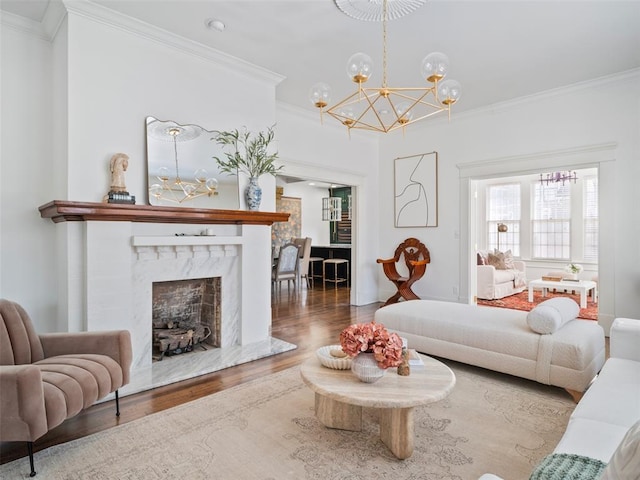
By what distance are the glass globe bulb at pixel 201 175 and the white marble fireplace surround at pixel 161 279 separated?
1.50 ft

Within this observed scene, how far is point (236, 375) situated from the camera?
10.5ft

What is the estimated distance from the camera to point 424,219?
20.1 feet

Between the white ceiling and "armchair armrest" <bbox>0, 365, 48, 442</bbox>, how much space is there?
281 cm

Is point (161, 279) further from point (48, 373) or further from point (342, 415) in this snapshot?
point (342, 415)

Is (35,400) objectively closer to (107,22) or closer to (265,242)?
(265,242)

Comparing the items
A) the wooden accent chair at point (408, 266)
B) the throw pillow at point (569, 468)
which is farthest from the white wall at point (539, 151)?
the throw pillow at point (569, 468)

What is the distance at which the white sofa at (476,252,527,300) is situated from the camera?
6633 mm

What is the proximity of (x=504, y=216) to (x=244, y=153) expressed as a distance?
735cm

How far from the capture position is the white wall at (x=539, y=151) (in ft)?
14.0

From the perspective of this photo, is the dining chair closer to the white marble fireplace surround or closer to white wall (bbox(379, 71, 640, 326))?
white wall (bbox(379, 71, 640, 326))

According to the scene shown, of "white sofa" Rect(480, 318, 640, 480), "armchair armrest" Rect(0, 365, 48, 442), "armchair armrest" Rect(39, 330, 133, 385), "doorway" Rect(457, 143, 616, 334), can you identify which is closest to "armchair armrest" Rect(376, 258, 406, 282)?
"doorway" Rect(457, 143, 616, 334)

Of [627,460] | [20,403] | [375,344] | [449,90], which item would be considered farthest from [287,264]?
[627,460]

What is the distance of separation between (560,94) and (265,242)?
4.21 m

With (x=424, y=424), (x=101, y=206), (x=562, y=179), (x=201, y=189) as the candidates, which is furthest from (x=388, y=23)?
(x=562, y=179)
